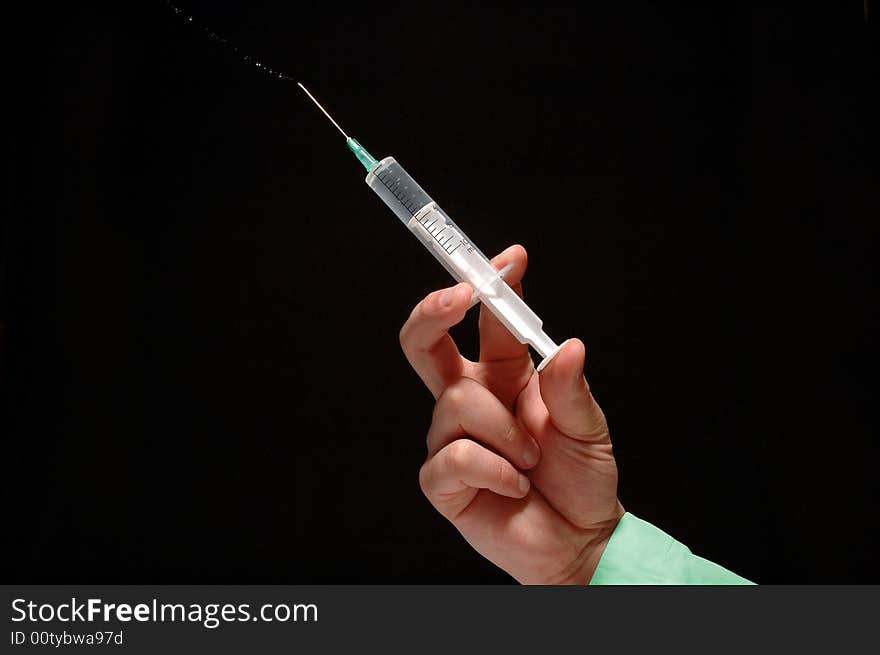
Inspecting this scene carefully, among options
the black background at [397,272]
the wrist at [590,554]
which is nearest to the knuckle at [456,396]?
the wrist at [590,554]

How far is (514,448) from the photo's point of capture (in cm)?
85

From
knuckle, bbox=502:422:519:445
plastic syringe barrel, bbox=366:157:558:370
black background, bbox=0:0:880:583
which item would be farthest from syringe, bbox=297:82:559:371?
black background, bbox=0:0:880:583

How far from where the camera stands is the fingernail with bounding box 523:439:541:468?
0.86 meters

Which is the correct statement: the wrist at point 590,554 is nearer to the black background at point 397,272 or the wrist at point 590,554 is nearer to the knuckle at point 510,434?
the knuckle at point 510,434

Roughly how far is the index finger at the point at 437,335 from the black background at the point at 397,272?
65cm

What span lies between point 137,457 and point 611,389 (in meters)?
1.10

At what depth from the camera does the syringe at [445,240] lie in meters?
0.83

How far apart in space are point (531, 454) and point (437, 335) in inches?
7.6

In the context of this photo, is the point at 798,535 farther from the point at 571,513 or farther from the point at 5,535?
the point at 5,535

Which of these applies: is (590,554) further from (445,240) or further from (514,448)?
(445,240)

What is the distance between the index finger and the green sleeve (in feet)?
1.09

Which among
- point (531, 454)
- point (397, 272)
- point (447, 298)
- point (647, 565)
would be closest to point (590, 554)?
point (647, 565)

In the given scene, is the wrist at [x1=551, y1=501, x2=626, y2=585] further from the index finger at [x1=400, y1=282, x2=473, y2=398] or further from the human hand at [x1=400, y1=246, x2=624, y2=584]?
the index finger at [x1=400, y1=282, x2=473, y2=398]

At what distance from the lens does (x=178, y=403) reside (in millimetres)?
1548
